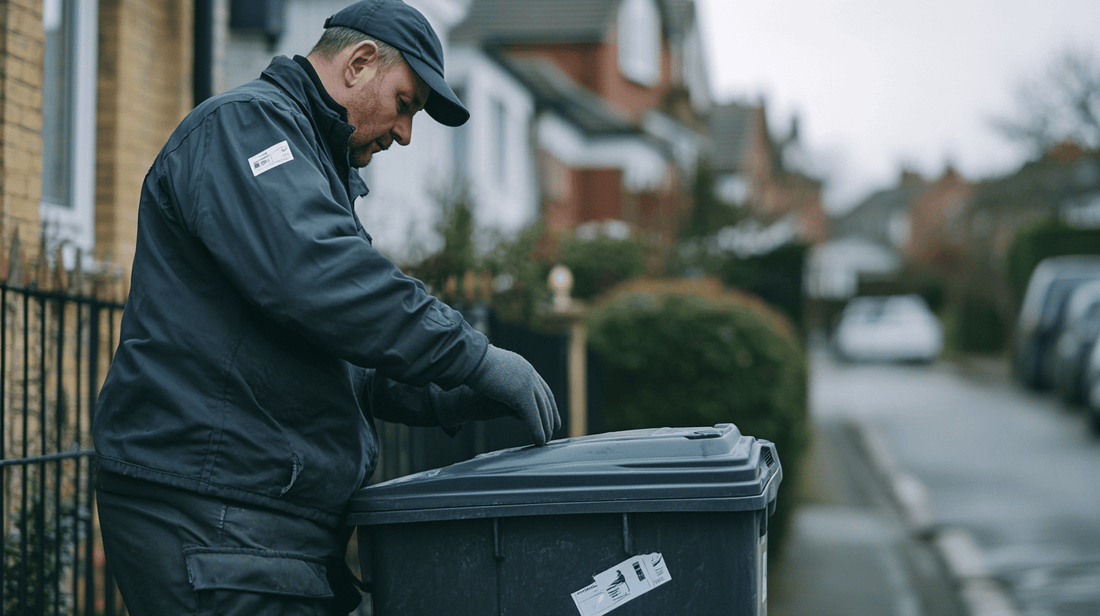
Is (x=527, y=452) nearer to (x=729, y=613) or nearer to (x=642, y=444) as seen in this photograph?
(x=642, y=444)

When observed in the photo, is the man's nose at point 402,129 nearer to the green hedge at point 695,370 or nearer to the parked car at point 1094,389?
the green hedge at point 695,370

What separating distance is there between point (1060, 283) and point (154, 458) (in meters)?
16.7

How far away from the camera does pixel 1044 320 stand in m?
15.8

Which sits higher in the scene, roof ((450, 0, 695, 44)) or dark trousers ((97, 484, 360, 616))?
roof ((450, 0, 695, 44))

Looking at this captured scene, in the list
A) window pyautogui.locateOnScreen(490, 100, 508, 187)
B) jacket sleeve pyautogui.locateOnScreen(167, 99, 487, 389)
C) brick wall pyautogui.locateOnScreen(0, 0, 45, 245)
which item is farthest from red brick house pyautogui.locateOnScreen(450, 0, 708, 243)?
jacket sleeve pyautogui.locateOnScreen(167, 99, 487, 389)

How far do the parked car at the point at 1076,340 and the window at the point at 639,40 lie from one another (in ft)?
42.6

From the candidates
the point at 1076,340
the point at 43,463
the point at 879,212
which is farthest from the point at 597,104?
the point at 879,212

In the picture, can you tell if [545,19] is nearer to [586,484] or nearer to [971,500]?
[971,500]

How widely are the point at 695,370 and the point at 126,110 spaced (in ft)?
13.3

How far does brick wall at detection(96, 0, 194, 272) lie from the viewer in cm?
531

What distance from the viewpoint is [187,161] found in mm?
1864

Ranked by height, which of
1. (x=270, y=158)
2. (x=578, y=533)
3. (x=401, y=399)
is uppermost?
(x=270, y=158)

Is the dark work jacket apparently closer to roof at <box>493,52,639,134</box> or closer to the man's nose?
the man's nose

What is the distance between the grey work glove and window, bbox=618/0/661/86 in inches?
916
